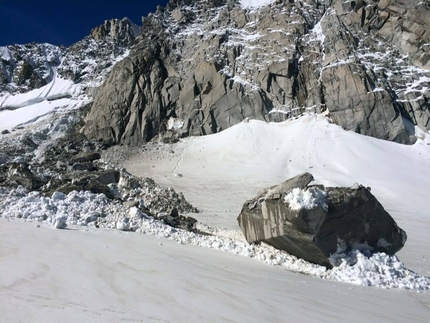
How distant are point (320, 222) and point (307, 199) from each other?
657mm

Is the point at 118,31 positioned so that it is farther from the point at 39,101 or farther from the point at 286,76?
the point at 286,76

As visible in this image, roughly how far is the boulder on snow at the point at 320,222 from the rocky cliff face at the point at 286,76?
1288 inches

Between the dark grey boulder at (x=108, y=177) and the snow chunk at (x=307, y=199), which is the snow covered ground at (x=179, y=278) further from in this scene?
the dark grey boulder at (x=108, y=177)

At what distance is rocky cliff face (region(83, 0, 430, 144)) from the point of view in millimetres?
40031

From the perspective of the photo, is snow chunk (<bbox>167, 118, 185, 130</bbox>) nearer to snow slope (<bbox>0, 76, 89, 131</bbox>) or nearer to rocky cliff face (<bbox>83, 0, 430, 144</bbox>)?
rocky cliff face (<bbox>83, 0, 430, 144</bbox>)

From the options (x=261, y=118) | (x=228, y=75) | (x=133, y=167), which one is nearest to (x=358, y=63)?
(x=261, y=118)

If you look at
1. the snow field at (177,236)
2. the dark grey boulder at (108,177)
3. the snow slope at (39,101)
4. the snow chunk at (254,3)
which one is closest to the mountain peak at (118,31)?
the snow slope at (39,101)

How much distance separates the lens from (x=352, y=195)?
29.2 feet

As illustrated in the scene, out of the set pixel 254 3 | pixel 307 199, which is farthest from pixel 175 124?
pixel 307 199

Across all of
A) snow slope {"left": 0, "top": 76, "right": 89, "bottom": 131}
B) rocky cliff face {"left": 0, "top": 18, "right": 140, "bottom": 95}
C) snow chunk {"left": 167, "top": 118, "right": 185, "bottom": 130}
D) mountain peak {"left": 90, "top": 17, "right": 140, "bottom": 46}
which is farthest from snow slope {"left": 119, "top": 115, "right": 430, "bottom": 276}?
mountain peak {"left": 90, "top": 17, "right": 140, "bottom": 46}

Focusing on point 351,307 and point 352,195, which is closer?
point 351,307

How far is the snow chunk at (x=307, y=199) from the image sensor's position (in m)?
8.18

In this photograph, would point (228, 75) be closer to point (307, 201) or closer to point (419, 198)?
point (419, 198)

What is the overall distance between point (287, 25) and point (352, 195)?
45768mm
